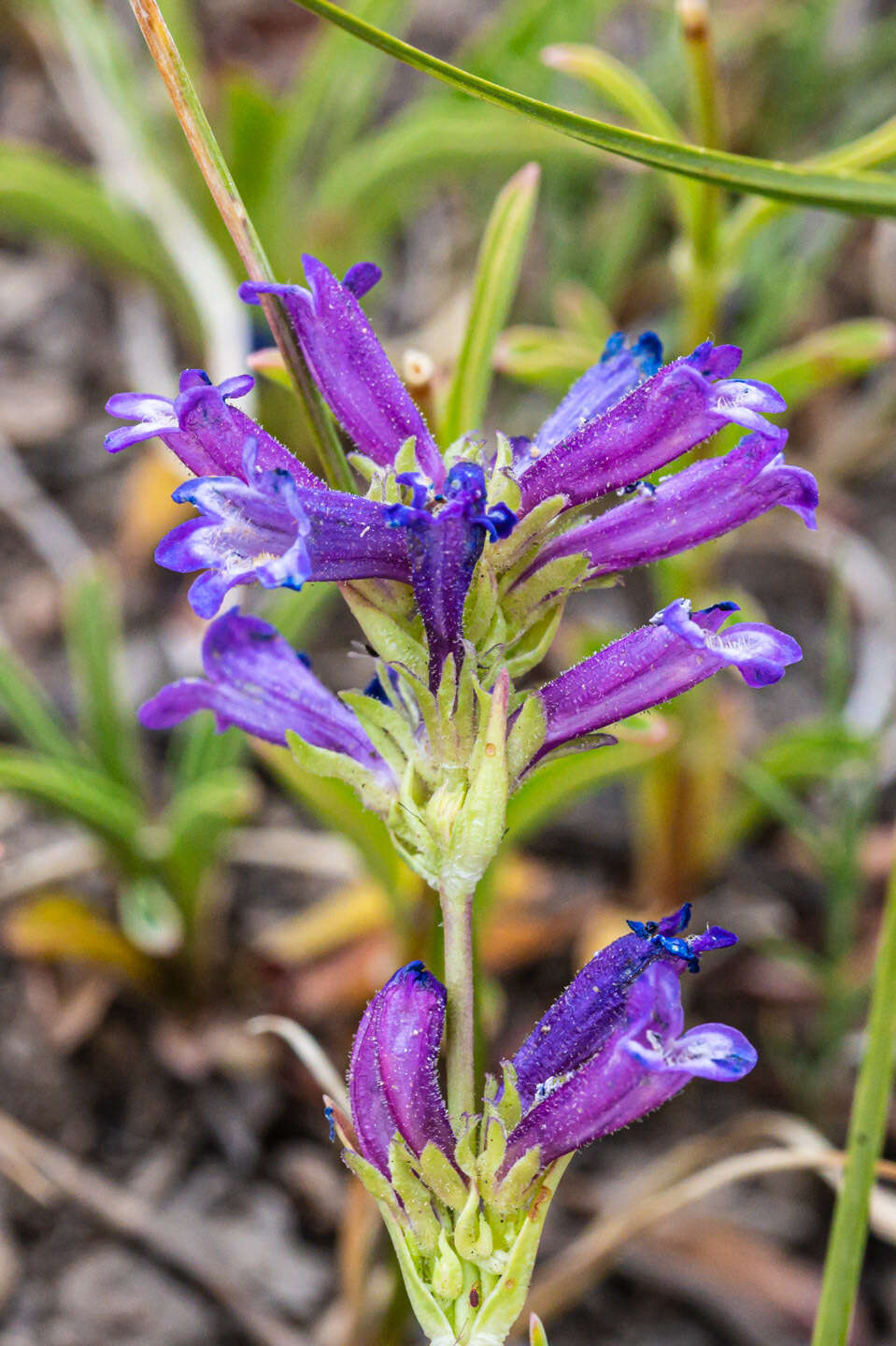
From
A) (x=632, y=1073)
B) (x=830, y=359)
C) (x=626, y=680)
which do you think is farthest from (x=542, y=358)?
(x=632, y=1073)

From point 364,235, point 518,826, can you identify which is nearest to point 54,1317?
point 518,826

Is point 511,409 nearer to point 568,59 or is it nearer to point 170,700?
point 568,59

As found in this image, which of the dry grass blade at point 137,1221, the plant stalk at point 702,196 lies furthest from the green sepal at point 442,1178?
the plant stalk at point 702,196

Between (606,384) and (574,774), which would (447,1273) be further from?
(574,774)

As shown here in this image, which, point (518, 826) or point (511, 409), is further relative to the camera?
point (511, 409)

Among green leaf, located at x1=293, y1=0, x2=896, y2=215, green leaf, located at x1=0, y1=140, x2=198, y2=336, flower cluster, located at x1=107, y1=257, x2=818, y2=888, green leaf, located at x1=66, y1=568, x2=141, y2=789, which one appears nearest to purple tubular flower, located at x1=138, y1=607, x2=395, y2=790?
flower cluster, located at x1=107, y1=257, x2=818, y2=888

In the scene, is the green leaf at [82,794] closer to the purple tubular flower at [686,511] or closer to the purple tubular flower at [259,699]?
the purple tubular flower at [259,699]

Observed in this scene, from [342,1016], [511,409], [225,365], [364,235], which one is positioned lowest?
[342,1016]
